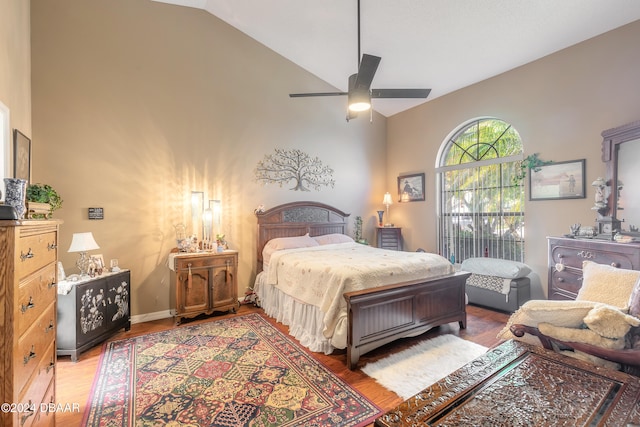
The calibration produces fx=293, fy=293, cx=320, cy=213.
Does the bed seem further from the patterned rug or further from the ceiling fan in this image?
the ceiling fan

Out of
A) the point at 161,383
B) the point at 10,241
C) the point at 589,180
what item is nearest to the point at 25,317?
the point at 10,241

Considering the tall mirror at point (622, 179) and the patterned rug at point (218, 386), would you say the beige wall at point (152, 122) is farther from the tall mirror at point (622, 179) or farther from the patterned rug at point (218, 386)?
the tall mirror at point (622, 179)

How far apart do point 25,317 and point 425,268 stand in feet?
10.6

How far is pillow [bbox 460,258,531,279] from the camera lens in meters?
3.97

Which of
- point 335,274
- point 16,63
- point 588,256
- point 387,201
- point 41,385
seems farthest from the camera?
point 387,201

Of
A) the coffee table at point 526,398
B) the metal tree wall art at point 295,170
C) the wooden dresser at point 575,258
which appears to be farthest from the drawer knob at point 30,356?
the wooden dresser at point 575,258

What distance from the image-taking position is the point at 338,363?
2760 millimetres

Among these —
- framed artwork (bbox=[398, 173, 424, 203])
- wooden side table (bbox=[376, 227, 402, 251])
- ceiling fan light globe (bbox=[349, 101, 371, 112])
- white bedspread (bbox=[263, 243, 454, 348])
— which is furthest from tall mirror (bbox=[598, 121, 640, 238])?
wooden side table (bbox=[376, 227, 402, 251])

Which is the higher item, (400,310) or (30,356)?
(30,356)

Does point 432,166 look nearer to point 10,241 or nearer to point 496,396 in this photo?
point 496,396

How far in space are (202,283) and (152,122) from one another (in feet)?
7.38

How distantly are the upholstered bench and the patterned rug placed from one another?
2.84 m

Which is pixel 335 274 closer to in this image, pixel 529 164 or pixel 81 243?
pixel 81 243

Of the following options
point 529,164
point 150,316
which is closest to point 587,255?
point 529,164
